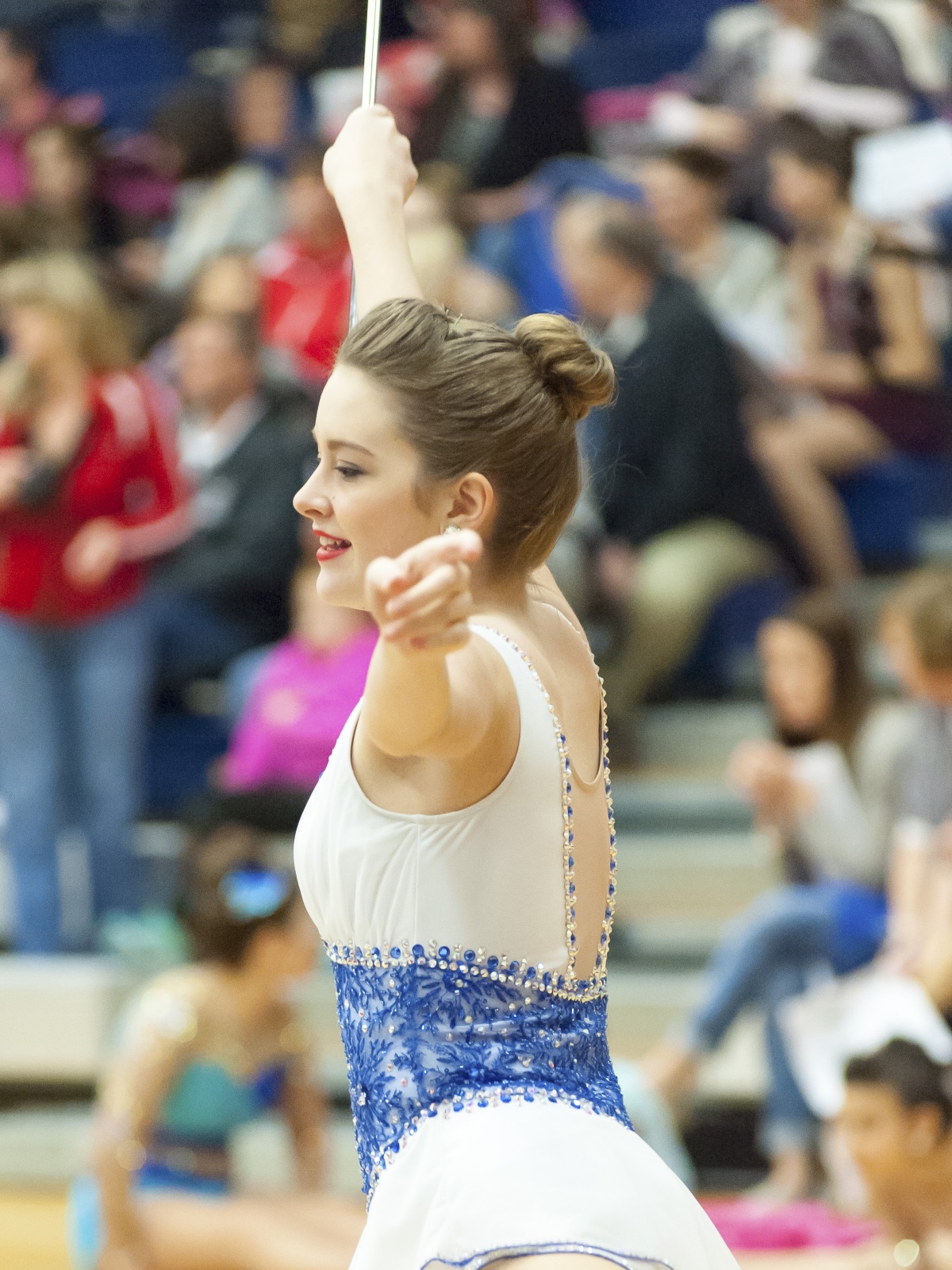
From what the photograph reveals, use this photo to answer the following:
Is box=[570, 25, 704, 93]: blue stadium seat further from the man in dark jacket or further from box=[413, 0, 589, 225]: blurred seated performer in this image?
the man in dark jacket

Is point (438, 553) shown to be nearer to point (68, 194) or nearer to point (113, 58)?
point (68, 194)

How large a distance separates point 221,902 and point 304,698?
0.74 m

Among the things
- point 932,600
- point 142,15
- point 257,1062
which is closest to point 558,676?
point 932,600

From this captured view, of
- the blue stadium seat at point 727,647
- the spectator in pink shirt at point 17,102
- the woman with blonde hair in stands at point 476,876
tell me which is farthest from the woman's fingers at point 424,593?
the spectator in pink shirt at point 17,102

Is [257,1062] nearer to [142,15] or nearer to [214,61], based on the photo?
[214,61]

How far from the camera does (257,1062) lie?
350cm

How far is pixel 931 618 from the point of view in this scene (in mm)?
3326

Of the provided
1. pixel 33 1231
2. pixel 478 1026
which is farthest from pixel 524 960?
pixel 33 1231

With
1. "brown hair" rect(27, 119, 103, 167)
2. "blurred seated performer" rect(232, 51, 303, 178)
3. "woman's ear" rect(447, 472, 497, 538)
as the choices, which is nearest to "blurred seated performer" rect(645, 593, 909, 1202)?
"woman's ear" rect(447, 472, 497, 538)

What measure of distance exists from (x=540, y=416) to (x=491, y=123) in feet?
12.9

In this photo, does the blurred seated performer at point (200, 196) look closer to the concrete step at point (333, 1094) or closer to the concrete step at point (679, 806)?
the concrete step at point (679, 806)

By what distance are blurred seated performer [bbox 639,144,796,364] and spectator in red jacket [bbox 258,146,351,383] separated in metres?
0.88

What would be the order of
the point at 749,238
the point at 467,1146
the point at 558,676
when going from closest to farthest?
1. the point at 467,1146
2. the point at 558,676
3. the point at 749,238

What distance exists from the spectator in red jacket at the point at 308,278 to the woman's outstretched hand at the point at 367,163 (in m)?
2.98
